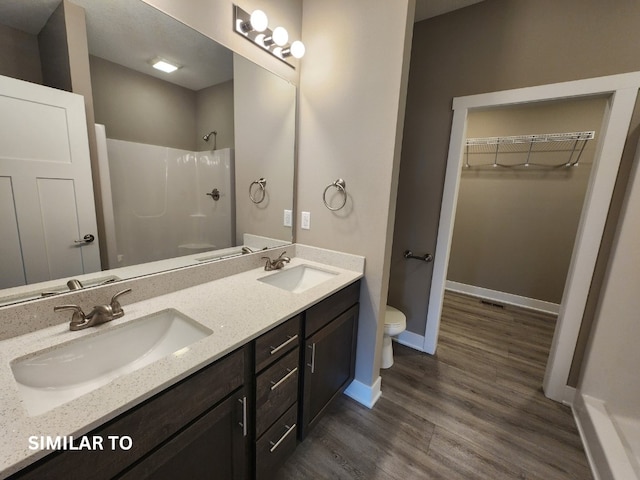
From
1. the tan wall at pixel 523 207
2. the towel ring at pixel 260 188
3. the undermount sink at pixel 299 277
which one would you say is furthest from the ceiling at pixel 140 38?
the tan wall at pixel 523 207

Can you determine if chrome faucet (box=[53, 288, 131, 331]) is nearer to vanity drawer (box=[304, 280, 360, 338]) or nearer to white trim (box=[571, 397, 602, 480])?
vanity drawer (box=[304, 280, 360, 338])

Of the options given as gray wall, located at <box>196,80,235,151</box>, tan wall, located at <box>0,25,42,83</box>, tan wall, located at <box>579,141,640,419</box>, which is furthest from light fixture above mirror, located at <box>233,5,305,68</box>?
tan wall, located at <box>579,141,640,419</box>

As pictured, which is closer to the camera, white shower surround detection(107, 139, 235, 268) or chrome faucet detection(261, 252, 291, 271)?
white shower surround detection(107, 139, 235, 268)

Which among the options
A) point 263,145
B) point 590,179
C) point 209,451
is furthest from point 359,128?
point 209,451

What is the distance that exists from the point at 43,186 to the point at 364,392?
1919 mm

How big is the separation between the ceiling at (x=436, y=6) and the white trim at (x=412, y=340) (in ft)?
8.54

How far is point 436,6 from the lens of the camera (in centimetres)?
195

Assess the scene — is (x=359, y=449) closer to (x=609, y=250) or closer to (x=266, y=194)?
(x=266, y=194)

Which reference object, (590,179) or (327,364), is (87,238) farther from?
(590,179)

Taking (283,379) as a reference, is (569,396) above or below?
below

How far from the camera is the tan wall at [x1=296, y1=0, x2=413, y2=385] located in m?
A: 1.45

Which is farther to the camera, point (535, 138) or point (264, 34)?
point (535, 138)

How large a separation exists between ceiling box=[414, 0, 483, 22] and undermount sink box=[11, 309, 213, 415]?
2.54 m

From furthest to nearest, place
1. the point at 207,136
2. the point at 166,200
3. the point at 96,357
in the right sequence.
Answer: the point at 207,136 < the point at 166,200 < the point at 96,357
